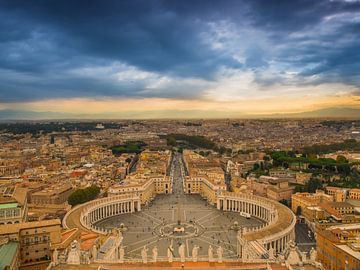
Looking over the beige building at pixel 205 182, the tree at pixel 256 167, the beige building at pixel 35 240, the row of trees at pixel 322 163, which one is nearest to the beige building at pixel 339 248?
the beige building at pixel 35 240

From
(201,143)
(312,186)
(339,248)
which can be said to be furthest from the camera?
(201,143)

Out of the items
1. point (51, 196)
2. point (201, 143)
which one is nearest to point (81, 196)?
point (51, 196)

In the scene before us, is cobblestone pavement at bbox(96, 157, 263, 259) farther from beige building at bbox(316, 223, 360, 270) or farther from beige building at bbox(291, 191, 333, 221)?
beige building at bbox(316, 223, 360, 270)

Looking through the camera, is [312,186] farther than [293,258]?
Yes

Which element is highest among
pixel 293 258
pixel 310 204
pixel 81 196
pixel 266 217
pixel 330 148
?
pixel 293 258

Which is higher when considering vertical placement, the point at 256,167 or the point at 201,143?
the point at 256,167

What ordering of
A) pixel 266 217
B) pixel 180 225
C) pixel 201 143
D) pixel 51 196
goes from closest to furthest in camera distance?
pixel 180 225 < pixel 266 217 < pixel 51 196 < pixel 201 143

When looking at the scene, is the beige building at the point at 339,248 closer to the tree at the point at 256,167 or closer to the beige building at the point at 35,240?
the beige building at the point at 35,240

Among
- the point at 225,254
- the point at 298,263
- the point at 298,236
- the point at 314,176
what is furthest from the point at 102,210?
the point at 314,176

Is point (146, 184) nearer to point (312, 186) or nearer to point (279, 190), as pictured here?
point (279, 190)

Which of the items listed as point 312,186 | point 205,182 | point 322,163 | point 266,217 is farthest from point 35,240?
point 322,163
